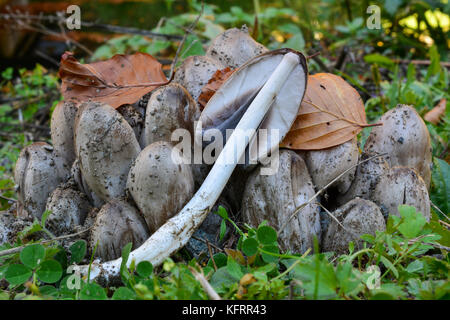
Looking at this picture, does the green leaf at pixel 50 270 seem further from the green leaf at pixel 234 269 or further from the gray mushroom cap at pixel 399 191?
the gray mushroom cap at pixel 399 191

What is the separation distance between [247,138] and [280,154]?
99 mm

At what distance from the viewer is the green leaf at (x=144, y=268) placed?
1.22m

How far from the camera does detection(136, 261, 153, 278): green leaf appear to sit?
4.01ft

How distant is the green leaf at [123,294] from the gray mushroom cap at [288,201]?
0.42 meters

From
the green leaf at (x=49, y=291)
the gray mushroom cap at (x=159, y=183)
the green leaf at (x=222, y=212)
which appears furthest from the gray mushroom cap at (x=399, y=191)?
the green leaf at (x=49, y=291)

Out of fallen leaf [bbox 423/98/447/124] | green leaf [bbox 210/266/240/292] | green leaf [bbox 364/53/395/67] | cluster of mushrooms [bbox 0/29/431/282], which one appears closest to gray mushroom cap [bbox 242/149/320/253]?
cluster of mushrooms [bbox 0/29/431/282]

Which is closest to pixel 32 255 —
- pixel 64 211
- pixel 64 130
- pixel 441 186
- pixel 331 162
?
pixel 64 211

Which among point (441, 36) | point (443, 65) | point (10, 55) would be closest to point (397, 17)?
point (441, 36)

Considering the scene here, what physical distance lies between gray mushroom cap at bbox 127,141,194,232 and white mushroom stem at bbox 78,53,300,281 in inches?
1.3

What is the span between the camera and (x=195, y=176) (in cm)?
148

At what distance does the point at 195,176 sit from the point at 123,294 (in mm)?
436

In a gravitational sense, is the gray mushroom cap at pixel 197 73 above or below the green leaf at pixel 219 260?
above

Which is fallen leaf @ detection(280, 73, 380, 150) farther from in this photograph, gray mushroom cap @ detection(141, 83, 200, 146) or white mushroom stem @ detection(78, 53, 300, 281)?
gray mushroom cap @ detection(141, 83, 200, 146)
